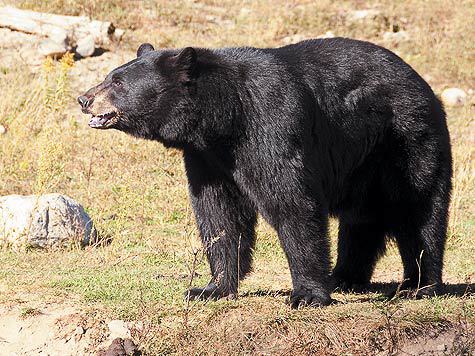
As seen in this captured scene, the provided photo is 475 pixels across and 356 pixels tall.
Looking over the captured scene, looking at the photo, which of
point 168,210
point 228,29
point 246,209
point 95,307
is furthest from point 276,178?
point 228,29

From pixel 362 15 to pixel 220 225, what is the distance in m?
11.3

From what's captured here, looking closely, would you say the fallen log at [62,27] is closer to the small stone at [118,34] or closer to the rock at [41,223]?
the small stone at [118,34]

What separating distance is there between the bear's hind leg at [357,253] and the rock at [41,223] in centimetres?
238

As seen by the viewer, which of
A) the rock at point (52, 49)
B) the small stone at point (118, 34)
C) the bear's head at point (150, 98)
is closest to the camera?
the bear's head at point (150, 98)

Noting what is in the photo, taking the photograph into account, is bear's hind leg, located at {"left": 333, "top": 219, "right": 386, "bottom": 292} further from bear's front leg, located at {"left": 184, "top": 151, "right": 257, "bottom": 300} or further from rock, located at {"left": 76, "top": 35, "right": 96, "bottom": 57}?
rock, located at {"left": 76, "top": 35, "right": 96, "bottom": 57}

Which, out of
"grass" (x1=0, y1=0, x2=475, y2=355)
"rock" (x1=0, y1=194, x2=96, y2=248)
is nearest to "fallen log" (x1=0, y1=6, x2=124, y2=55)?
"grass" (x1=0, y1=0, x2=475, y2=355)

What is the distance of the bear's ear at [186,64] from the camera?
5.99 meters

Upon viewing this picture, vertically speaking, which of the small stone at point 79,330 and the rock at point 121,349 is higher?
the rock at point 121,349

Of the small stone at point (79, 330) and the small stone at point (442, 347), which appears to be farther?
the small stone at point (79, 330)

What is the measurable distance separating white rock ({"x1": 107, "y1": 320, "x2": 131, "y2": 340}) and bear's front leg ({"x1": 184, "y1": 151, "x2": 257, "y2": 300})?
450mm

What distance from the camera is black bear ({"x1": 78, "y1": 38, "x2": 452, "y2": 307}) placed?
601cm

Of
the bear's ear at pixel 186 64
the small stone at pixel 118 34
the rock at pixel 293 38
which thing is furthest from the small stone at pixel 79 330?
the rock at pixel 293 38

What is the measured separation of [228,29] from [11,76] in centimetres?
442

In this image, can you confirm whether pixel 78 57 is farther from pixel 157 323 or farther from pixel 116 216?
pixel 157 323
